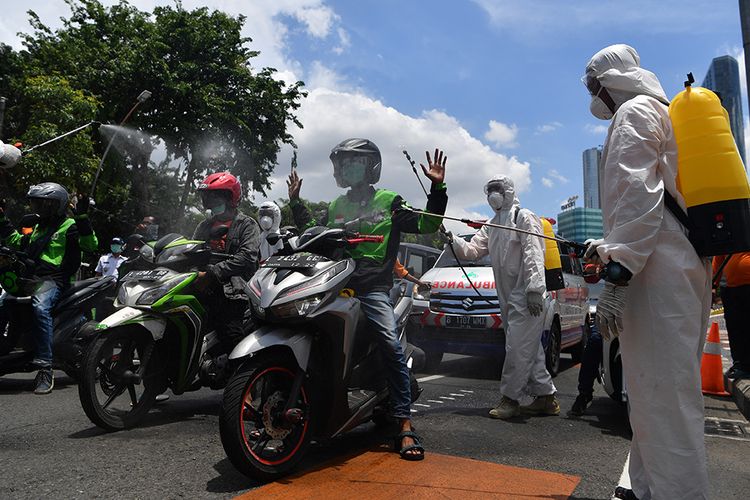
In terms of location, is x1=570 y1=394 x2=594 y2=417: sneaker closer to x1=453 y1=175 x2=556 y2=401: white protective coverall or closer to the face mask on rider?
x1=453 y1=175 x2=556 y2=401: white protective coverall

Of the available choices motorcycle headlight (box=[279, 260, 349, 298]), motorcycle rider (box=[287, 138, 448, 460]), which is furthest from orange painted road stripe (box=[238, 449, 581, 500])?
motorcycle headlight (box=[279, 260, 349, 298])

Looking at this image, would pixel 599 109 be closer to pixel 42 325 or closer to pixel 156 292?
pixel 156 292

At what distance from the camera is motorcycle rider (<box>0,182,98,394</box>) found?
556cm

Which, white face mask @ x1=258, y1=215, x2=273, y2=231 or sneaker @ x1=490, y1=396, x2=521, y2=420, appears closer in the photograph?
sneaker @ x1=490, y1=396, x2=521, y2=420

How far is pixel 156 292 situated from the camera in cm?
418

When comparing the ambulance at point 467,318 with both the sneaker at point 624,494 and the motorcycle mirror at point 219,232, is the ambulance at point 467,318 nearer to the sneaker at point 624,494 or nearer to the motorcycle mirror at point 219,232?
the motorcycle mirror at point 219,232

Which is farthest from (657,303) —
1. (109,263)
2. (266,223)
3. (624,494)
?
(109,263)

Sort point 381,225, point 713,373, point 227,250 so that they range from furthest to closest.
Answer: point 713,373 → point 227,250 → point 381,225

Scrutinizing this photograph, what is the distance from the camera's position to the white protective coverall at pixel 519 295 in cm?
514

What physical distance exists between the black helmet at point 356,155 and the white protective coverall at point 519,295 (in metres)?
1.24

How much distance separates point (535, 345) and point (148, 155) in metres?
22.8

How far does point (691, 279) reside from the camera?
2547 mm

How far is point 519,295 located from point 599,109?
2433mm

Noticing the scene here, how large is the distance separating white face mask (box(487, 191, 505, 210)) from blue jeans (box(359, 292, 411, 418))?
2.18 meters
